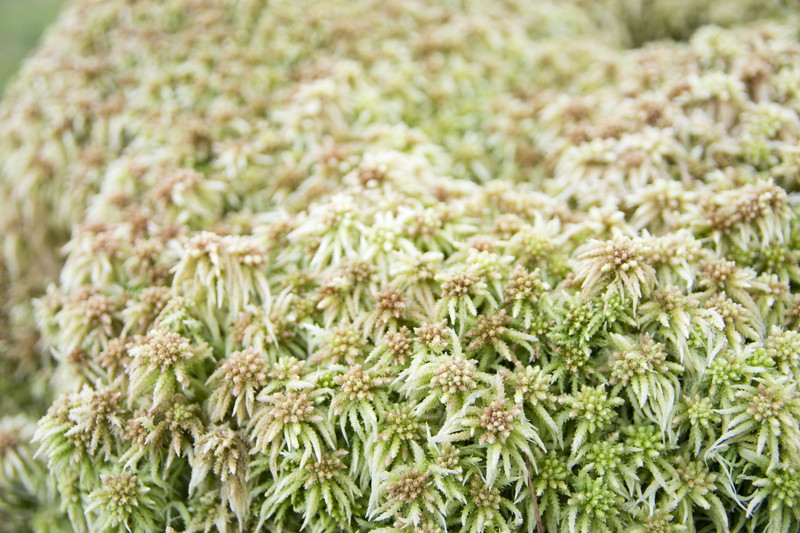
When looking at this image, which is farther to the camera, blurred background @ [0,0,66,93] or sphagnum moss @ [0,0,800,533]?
blurred background @ [0,0,66,93]

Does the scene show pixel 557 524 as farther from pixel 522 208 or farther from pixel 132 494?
pixel 132 494

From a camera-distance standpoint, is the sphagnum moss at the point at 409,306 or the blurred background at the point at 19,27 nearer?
the sphagnum moss at the point at 409,306

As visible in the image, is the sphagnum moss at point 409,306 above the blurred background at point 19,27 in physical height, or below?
below

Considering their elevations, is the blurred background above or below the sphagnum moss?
above
